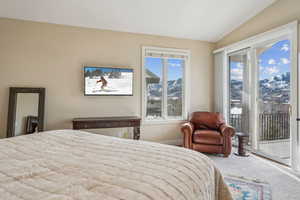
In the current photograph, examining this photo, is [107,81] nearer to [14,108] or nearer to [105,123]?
[105,123]

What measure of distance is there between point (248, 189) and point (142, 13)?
3.37m

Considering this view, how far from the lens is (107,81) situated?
12.7 feet

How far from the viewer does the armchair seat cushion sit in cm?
346

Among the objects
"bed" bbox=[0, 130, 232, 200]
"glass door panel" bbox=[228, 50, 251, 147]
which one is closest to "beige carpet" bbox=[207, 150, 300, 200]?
"glass door panel" bbox=[228, 50, 251, 147]

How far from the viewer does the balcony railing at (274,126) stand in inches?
125

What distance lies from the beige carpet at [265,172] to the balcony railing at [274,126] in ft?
1.58

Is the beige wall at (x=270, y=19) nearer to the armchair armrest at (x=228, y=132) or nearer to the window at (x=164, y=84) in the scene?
the window at (x=164, y=84)

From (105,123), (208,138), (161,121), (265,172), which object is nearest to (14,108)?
(105,123)

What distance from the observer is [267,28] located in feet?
11.2

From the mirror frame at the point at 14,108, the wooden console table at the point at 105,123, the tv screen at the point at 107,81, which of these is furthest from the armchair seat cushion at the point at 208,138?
the mirror frame at the point at 14,108

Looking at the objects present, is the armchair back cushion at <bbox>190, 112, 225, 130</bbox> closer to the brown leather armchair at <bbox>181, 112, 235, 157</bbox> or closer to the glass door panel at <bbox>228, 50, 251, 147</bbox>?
the brown leather armchair at <bbox>181, 112, 235, 157</bbox>

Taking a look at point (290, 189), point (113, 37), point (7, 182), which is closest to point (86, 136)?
point (7, 182)

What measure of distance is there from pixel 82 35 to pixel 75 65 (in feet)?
2.12

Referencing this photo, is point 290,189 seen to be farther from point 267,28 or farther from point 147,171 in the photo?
point 267,28
